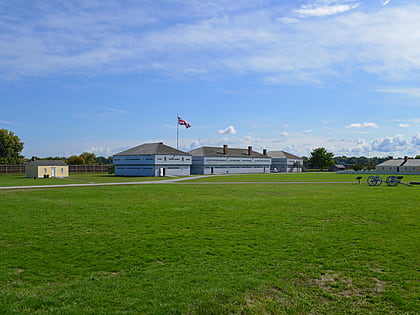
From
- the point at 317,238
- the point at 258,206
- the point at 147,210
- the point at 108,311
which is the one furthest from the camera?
the point at 258,206

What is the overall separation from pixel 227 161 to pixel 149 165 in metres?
27.7

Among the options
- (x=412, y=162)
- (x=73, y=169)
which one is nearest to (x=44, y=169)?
(x=73, y=169)

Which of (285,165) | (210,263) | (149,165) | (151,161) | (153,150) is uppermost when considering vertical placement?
(153,150)

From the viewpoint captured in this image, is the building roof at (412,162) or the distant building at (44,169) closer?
the distant building at (44,169)

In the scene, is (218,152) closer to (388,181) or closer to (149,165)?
(149,165)

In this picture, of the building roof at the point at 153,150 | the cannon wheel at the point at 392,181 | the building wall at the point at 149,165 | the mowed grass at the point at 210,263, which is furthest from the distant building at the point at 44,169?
the cannon wheel at the point at 392,181

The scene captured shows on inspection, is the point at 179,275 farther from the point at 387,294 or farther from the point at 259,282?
the point at 387,294

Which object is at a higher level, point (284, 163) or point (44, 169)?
point (284, 163)

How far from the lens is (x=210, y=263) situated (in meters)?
9.65

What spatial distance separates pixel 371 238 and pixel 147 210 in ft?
35.6

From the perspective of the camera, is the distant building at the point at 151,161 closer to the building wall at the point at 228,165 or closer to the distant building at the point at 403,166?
the building wall at the point at 228,165

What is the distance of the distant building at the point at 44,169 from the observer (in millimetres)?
59766

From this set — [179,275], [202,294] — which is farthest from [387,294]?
[179,275]

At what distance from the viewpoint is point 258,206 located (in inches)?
802
